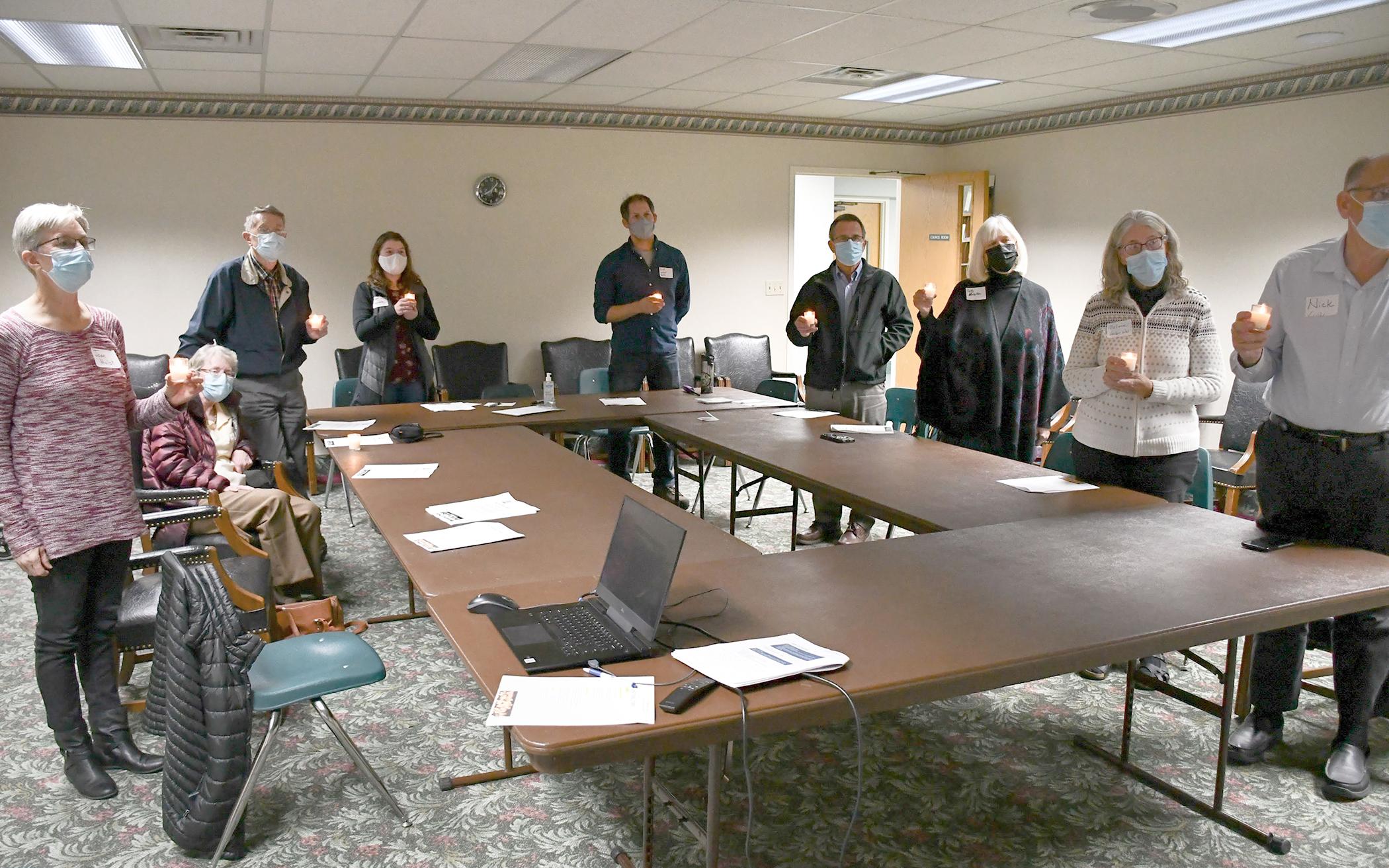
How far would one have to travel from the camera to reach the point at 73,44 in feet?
16.4

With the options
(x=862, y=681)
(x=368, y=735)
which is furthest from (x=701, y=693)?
(x=368, y=735)

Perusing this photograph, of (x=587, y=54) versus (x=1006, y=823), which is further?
(x=587, y=54)

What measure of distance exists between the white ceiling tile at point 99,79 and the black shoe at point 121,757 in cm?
442

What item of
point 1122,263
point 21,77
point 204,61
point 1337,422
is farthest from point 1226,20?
point 21,77

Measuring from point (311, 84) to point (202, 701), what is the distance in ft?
16.6

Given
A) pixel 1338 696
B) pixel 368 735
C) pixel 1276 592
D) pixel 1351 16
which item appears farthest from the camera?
pixel 1351 16

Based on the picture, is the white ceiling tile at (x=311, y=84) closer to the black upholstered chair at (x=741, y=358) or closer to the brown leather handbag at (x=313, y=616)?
the black upholstered chair at (x=741, y=358)

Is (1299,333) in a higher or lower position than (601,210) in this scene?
lower

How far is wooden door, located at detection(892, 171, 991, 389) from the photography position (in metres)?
8.15

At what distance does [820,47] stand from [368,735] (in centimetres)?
419

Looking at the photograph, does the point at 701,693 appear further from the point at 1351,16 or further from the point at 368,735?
the point at 1351,16

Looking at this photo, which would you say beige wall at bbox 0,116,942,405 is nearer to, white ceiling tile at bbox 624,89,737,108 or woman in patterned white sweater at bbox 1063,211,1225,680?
white ceiling tile at bbox 624,89,737,108

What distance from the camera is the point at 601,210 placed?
775 centimetres

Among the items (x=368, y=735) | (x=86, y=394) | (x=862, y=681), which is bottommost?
(x=368, y=735)
